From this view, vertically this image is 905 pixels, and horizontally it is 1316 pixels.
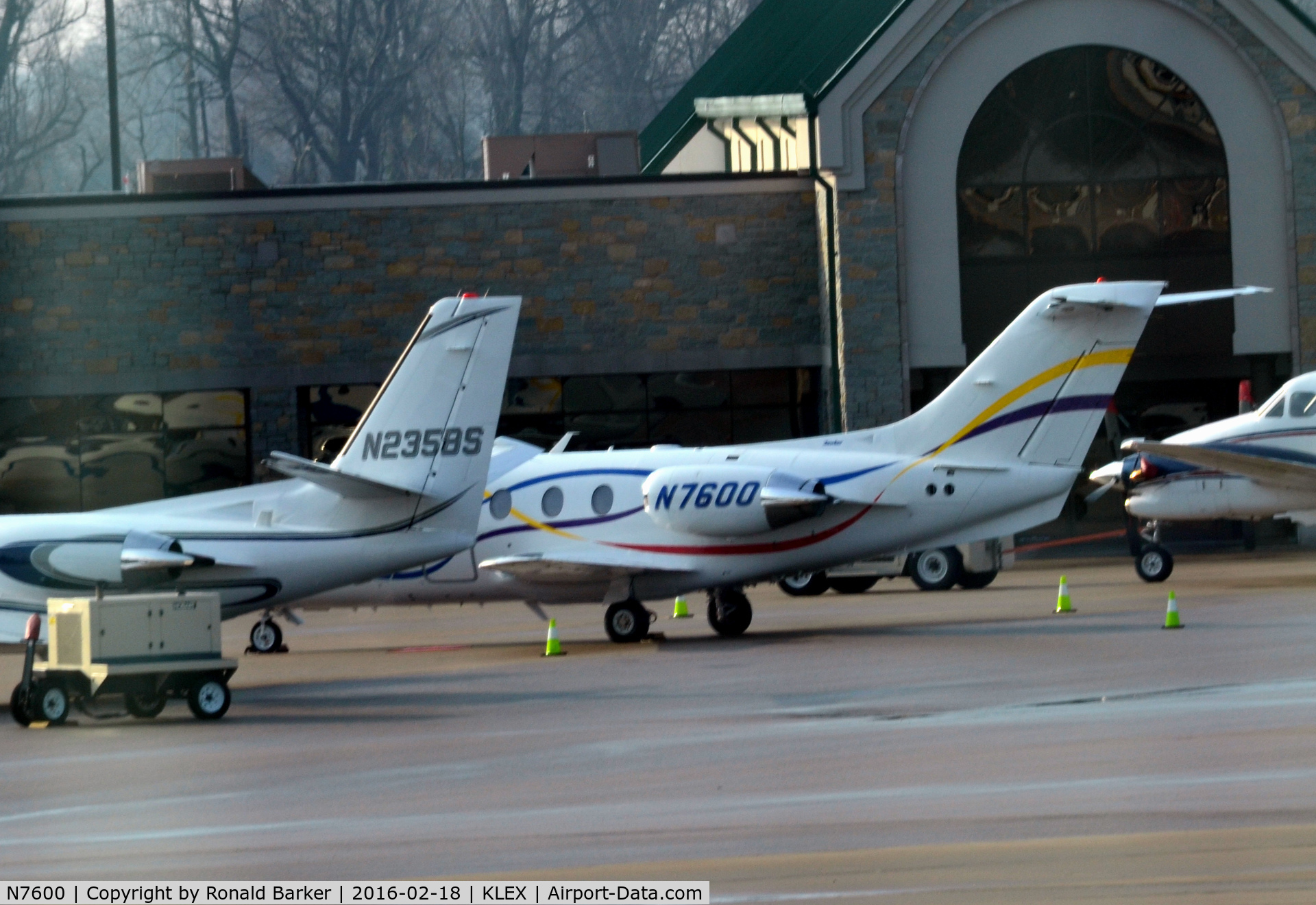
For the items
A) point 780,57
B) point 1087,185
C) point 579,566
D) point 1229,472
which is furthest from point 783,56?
point 579,566

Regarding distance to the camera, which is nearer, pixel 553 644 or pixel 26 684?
pixel 26 684

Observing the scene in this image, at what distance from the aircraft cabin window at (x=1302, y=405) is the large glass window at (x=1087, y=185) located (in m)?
8.06

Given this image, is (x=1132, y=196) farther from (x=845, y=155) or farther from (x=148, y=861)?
(x=148, y=861)

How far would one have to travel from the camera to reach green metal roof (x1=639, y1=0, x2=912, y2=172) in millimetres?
39188

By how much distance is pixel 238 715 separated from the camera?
1620 centimetres

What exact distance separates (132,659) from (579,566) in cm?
678

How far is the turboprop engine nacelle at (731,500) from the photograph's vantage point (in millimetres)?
20984

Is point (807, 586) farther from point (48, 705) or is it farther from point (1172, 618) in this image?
point (48, 705)

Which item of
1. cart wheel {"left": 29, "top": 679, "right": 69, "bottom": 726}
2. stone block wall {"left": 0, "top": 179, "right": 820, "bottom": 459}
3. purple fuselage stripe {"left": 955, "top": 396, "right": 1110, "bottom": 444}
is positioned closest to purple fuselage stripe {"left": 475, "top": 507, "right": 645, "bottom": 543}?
purple fuselage stripe {"left": 955, "top": 396, "right": 1110, "bottom": 444}

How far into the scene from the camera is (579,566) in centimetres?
2125

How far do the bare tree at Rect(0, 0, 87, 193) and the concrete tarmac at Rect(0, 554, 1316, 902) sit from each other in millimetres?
30510

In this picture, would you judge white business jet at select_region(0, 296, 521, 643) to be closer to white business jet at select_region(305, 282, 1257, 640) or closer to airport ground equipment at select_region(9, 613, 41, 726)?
airport ground equipment at select_region(9, 613, 41, 726)

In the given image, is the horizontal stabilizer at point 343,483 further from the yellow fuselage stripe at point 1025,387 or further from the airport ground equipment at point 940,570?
the airport ground equipment at point 940,570

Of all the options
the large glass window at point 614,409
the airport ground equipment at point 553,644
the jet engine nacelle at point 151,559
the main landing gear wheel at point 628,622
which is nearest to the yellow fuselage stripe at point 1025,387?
the main landing gear wheel at point 628,622
